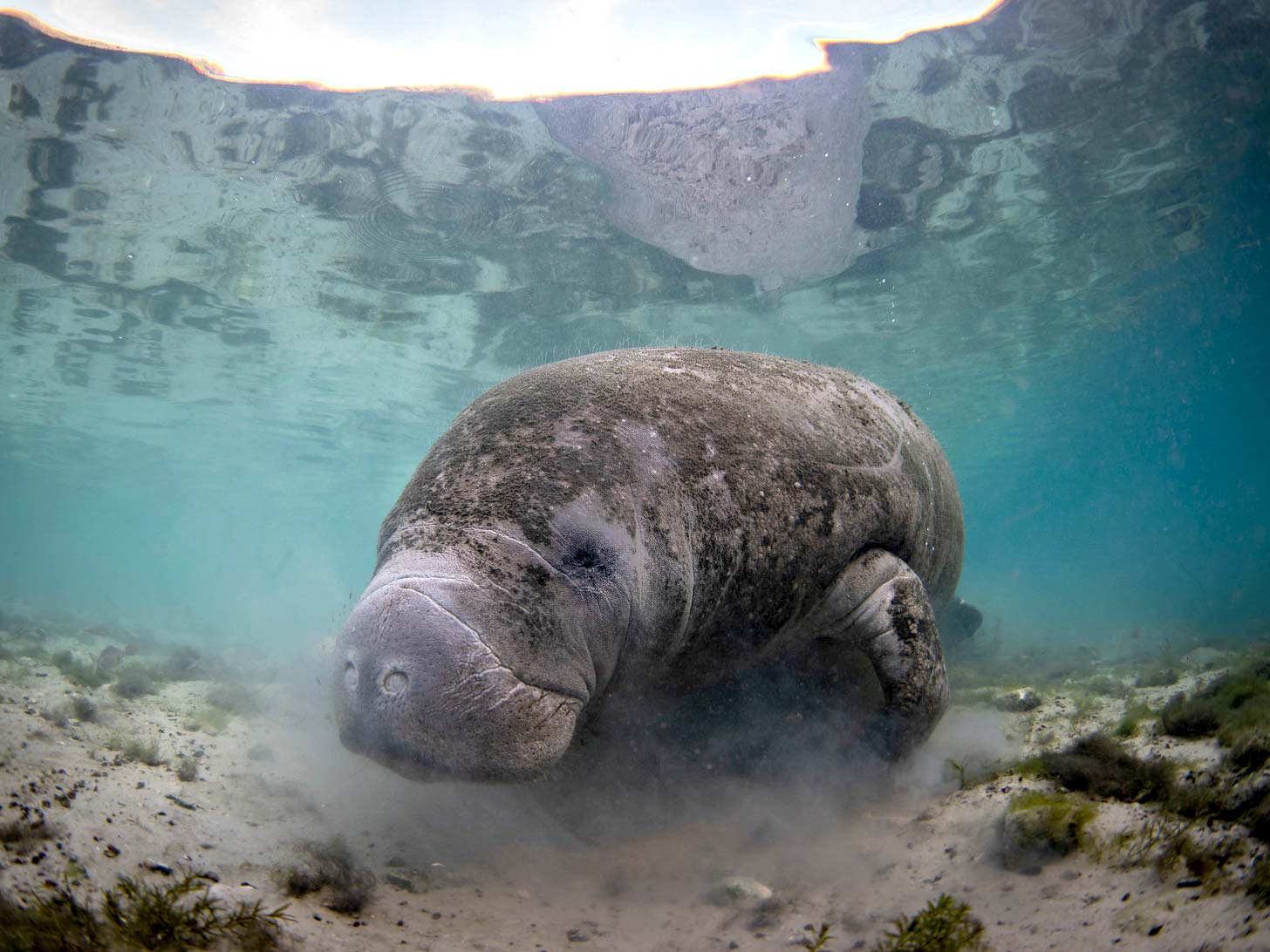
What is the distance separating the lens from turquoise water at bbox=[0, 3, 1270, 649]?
33.3 feet

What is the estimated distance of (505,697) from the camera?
2.10 meters

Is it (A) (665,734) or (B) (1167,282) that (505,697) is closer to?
(A) (665,734)

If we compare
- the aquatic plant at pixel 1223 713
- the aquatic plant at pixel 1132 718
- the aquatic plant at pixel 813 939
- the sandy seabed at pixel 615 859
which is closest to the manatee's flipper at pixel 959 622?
the aquatic plant at pixel 1132 718

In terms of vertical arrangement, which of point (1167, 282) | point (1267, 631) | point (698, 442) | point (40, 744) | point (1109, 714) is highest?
point (1167, 282)

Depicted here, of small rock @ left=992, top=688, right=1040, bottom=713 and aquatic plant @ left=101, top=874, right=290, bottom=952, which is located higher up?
small rock @ left=992, top=688, right=1040, bottom=713

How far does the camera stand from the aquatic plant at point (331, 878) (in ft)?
7.77

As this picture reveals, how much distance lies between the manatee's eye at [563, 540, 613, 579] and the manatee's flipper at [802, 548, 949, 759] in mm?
1291

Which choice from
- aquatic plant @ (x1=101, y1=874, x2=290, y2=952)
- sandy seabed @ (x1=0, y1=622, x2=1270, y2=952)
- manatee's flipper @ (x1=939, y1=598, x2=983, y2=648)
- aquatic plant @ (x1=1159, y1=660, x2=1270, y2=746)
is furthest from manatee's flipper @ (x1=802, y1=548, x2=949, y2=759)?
manatee's flipper @ (x1=939, y1=598, x2=983, y2=648)

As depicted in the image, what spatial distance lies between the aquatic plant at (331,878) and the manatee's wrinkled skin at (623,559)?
664 mm

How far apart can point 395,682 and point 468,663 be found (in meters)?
0.23

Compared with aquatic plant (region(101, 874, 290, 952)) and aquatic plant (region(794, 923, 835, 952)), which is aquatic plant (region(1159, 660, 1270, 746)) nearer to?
aquatic plant (region(794, 923, 835, 952))

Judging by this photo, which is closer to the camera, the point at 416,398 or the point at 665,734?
the point at 665,734

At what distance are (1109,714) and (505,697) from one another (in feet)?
15.3

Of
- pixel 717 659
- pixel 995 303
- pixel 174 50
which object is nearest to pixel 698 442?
pixel 717 659
